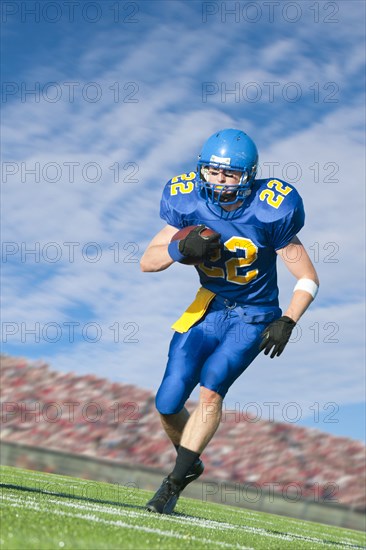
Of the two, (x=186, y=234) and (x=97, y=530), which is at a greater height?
(x=186, y=234)

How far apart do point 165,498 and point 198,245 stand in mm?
1225

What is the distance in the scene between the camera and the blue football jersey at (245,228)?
406 cm

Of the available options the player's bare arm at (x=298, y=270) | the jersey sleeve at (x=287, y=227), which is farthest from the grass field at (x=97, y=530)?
the jersey sleeve at (x=287, y=227)

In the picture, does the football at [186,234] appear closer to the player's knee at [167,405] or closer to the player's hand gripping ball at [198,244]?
the player's hand gripping ball at [198,244]

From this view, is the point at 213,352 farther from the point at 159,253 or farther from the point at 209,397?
the point at 159,253

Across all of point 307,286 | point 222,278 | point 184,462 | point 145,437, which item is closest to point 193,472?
point 184,462

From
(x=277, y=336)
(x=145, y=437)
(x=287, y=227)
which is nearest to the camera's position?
(x=277, y=336)

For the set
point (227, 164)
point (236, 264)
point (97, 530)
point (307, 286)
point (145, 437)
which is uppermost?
point (227, 164)

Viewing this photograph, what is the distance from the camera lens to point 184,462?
401 cm

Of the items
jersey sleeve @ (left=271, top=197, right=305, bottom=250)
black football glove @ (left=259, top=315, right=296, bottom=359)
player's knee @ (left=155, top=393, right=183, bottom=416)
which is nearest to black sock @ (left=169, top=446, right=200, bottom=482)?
player's knee @ (left=155, top=393, right=183, bottom=416)

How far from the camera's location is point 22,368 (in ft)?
44.4

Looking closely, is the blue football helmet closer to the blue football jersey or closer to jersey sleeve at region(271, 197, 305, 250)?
the blue football jersey

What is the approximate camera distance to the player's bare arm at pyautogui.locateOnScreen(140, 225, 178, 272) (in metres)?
4.10

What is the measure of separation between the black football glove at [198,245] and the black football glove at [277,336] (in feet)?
1.54
